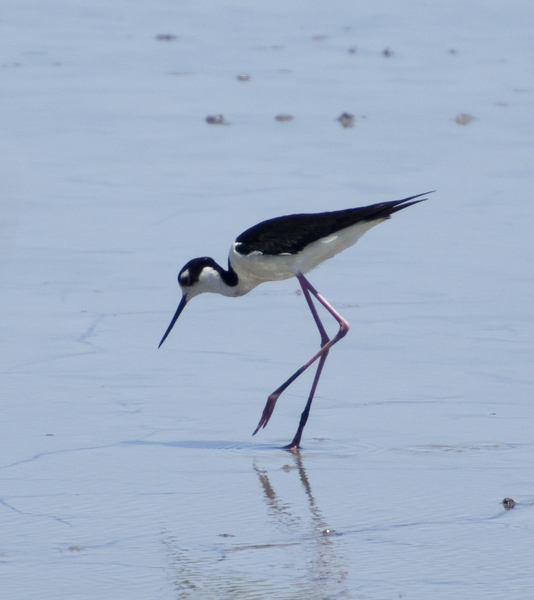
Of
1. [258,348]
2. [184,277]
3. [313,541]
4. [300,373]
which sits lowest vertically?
[258,348]

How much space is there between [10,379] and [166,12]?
12.7m

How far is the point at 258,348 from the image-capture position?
19.3ft

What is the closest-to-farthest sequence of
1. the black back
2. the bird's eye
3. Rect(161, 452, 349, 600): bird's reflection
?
Rect(161, 452, 349, 600): bird's reflection
the black back
the bird's eye

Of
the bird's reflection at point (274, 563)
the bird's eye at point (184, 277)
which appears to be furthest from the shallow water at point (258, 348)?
the bird's eye at point (184, 277)

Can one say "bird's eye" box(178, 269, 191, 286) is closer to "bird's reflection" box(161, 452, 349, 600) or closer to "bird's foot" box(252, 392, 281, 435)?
"bird's foot" box(252, 392, 281, 435)

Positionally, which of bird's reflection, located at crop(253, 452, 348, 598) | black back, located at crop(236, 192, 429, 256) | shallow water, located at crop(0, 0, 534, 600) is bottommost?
shallow water, located at crop(0, 0, 534, 600)

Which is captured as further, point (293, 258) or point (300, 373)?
point (293, 258)

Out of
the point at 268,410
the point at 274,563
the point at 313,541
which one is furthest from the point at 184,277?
the point at 274,563

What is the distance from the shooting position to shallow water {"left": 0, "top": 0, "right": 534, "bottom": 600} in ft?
12.2

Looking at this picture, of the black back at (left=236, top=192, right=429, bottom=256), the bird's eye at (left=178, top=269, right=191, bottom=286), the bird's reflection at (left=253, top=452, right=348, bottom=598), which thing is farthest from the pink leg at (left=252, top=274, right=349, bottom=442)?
the bird's eye at (left=178, top=269, right=191, bottom=286)

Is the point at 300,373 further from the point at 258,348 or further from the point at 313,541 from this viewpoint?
the point at 313,541

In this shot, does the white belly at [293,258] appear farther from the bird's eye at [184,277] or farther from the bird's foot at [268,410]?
the bird's foot at [268,410]

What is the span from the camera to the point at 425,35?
52.3 ft

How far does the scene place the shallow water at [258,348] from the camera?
371cm
